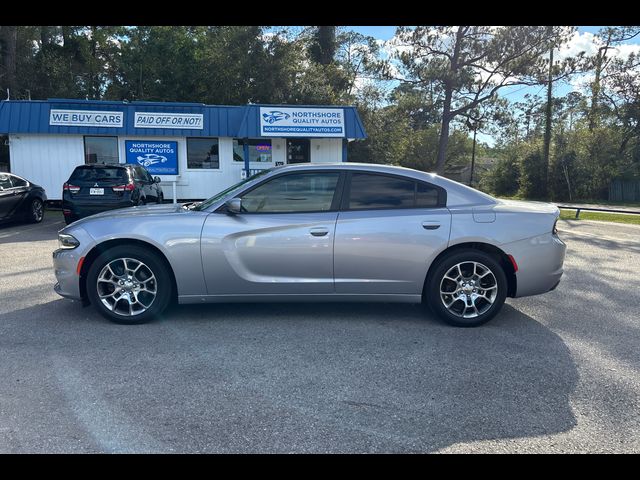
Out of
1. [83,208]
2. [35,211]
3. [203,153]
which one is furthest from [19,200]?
[203,153]

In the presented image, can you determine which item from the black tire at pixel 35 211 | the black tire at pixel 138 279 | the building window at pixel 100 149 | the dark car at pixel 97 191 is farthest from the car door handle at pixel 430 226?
the building window at pixel 100 149

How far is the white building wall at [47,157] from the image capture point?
634 inches

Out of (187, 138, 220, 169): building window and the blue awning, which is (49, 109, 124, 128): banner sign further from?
(187, 138, 220, 169): building window

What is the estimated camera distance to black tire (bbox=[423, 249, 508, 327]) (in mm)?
4578

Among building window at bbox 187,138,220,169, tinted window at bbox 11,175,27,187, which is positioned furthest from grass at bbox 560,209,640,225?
tinted window at bbox 11,175,27,187

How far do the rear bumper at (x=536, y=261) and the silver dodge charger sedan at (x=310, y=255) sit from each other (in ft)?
0.03

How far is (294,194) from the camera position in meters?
4.72

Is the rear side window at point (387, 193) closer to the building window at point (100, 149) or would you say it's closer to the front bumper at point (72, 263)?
the front bumper at point (72, 263)

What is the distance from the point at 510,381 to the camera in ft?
11.3

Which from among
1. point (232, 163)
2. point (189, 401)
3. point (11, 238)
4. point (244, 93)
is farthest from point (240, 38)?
point (189, 401)

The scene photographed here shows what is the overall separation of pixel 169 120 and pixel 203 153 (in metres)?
1.65

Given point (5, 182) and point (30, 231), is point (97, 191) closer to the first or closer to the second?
point (30, 231)
